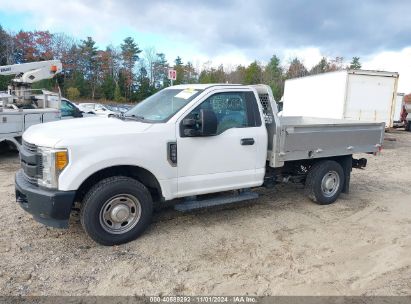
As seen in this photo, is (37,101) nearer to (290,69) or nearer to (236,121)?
(236,121)

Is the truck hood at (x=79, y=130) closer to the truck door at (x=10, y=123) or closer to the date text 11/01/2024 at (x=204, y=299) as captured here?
the date text 11/01/2024 at (x=204, y=299)

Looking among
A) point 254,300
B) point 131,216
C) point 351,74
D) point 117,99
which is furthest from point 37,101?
point 117,99

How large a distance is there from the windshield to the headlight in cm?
126

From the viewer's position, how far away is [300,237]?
16.3 ft

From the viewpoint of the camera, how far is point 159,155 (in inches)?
179

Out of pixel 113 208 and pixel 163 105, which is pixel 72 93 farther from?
pixel 113 208

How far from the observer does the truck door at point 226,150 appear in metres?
4.81

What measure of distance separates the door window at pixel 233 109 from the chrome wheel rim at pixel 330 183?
1.89 meters

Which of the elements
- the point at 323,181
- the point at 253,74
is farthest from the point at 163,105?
the point at 253,74

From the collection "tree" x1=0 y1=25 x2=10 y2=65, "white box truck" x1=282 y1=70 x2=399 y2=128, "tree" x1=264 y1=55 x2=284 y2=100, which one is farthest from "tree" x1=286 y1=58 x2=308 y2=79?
"white box truck" x1=282 y1=70 x2=399 y2=128

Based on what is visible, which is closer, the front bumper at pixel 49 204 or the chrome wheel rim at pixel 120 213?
the front bumper at pixel 49 204

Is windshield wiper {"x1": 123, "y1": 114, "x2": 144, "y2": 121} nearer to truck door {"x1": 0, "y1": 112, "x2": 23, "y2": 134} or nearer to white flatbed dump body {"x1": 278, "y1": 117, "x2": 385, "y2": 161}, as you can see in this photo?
white flatbed dump body {"x1": 278, "y1": 117, "x2": 385, "y2": 161}

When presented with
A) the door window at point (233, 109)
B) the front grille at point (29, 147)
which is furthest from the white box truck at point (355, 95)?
the front grille at point (29, 147)

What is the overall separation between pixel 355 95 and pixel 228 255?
1234 cm
